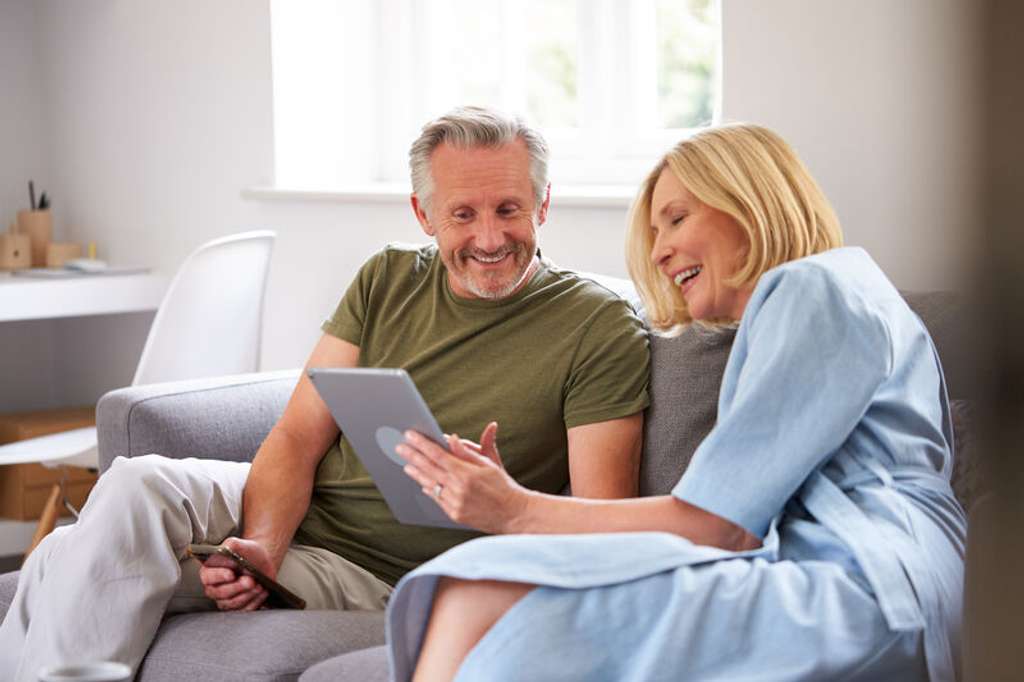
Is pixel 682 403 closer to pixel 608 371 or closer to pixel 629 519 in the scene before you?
pixel 608 371

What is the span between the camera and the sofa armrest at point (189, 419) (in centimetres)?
207

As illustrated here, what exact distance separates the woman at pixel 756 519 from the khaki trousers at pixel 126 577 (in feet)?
1.36

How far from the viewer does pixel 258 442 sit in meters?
2.19

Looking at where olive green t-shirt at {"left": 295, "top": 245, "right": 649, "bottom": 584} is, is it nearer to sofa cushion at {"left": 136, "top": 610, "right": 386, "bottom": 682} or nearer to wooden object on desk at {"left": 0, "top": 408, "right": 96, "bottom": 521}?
sofa cushion at {"left": 136, "top": 610, "right": 386, "bottom": 682}

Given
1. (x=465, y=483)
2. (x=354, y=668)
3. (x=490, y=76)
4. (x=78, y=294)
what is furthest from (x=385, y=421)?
(x=78, y=294)

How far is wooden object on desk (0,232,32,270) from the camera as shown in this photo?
3.84 meters

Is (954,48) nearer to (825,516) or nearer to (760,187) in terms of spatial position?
(825,516)

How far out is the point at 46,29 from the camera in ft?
13.6

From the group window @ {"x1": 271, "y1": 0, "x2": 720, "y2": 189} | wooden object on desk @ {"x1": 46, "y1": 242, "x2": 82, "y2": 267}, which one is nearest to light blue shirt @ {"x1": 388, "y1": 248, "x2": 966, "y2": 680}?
window @ {"x1": 271, "y1": 0, "x2": 720, "y2": 189}

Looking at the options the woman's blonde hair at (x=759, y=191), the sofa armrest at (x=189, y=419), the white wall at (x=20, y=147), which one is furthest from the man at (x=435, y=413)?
the white wall at (x=20, y=147)

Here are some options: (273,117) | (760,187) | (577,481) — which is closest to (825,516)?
(760,187)

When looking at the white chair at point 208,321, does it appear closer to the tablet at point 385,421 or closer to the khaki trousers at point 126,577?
the khaki trousers at point 126,577

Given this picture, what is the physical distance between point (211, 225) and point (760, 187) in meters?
2.34

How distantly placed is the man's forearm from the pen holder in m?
2.21
